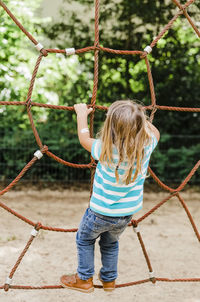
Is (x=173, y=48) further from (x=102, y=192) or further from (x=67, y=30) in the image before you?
(x=102, y=192)

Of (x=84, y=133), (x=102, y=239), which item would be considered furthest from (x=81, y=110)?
(x=102, y=239)

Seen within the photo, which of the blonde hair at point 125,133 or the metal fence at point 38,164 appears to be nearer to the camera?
the blonde hair at point 125,133

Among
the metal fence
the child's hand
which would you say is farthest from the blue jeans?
the metal fence

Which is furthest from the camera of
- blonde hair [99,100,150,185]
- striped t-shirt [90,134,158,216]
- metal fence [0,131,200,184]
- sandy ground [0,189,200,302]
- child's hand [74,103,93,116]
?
metal fence [0,131,200,184]

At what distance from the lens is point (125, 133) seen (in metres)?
1.51

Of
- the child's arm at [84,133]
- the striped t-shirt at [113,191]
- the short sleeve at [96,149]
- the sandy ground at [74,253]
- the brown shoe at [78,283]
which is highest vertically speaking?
the child's arm at [84,133]

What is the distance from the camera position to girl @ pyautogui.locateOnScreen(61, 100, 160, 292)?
4.99 ft

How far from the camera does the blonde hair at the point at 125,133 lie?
150 cm

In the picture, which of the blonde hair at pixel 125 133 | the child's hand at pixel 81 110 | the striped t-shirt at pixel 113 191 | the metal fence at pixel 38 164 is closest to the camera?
the blonde hair at pixel 125 133

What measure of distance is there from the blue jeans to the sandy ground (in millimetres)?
621

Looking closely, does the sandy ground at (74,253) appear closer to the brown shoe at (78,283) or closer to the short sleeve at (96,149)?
the brown shoe at (78,283)

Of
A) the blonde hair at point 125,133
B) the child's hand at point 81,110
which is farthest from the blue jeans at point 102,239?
the child's hand at point 81,110

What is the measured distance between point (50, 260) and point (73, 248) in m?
0.28

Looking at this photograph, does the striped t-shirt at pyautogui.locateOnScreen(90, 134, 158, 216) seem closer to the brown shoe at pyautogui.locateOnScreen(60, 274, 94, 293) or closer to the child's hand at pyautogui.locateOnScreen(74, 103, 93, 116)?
the child's hand at pyautogui.locateOnScreen(74, 103, 93, 116)
